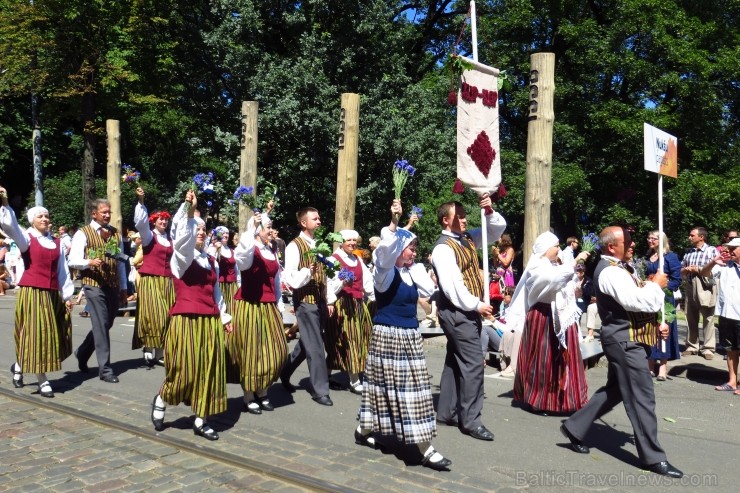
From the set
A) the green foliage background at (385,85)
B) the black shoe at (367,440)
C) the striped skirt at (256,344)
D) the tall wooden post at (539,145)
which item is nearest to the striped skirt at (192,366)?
the striped skirt at (256,344)

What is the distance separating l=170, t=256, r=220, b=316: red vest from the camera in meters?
5.89

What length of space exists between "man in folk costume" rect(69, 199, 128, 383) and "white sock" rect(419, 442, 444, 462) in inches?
173

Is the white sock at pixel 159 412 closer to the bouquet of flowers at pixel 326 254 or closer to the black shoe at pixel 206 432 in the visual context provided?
the black shoe at pixel 206 432

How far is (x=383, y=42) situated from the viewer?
19422mm

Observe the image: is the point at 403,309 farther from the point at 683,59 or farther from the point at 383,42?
the point at 683,59

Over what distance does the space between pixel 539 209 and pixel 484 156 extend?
3028mm

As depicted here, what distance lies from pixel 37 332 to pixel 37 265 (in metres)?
0.68

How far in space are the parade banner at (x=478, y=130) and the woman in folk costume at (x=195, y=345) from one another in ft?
8.10

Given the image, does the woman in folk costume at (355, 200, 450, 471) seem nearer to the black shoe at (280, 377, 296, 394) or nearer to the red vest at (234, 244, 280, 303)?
the red vest at (234, 244, 280, 303)

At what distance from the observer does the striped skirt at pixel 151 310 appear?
343 inches

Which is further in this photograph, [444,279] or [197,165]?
[197,165]

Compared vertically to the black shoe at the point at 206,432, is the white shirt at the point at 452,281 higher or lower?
higher

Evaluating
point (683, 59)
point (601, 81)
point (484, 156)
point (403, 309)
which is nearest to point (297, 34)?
point (601, 81)

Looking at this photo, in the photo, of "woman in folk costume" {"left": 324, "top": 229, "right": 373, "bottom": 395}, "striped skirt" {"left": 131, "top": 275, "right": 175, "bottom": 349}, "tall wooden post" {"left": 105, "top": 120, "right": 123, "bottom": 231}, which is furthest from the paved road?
"tall wooden post" {"left": 105, "top": 120, "right": 123, "bottom": 231}
